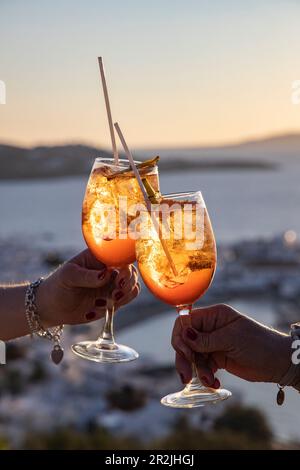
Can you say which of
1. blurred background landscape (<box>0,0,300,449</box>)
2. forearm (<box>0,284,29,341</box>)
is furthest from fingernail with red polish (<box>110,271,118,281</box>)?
blurred background landscape (<box>0,0,300,449</box>)

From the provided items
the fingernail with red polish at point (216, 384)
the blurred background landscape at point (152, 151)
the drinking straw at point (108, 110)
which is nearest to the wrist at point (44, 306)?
the drinking straw at point (108, 110)

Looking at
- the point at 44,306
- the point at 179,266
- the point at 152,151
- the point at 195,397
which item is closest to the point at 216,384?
the point at 195,397

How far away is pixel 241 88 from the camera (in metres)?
21.8

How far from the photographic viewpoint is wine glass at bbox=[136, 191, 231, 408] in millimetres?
1603

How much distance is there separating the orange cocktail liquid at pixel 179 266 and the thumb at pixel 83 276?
279 mm

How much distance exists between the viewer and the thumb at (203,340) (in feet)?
5.50

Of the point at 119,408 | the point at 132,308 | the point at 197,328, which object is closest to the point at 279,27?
the point at 132,308

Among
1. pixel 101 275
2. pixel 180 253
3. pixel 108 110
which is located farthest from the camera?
pixel 101 275

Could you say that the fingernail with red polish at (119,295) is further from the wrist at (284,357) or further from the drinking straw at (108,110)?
the wrist at (284,357)

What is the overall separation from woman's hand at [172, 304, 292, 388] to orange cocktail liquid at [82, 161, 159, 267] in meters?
0.24

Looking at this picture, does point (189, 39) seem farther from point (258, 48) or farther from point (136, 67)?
point (136, 67)

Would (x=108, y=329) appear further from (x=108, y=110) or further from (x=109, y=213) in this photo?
(x=108, y=110)

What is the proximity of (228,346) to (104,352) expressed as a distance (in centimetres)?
40

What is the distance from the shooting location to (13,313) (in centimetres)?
207
